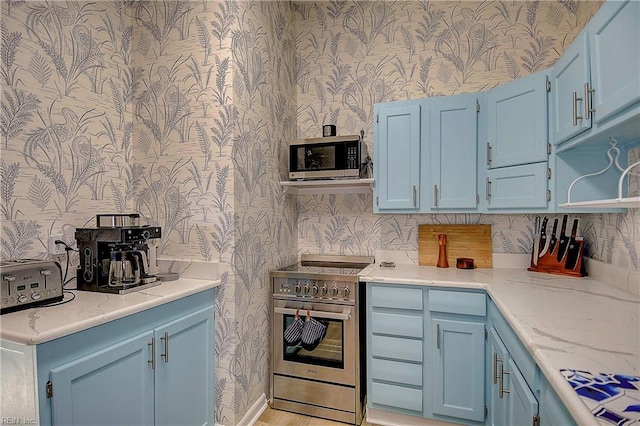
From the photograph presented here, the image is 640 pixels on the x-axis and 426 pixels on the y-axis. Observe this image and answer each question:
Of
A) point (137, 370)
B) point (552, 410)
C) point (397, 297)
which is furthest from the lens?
point (397, 297)

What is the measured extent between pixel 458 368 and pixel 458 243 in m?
0.93

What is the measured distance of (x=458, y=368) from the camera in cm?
201

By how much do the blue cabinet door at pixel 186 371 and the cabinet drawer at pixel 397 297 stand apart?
1040 mm

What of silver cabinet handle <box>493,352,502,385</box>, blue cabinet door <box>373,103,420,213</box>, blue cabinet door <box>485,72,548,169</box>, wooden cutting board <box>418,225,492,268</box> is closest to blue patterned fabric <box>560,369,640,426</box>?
silver cabinet handle <box>493,352,502,385</box>

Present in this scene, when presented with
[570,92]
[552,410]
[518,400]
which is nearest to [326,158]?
[570,92]

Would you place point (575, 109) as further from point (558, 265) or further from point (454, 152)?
point (558, 265)

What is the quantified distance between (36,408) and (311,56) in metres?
2.87

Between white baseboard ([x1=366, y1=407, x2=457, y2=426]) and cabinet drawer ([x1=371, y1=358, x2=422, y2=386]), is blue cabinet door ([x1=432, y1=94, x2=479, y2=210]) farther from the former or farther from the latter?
white baseboard ([x1=366, y1=407, x2=457, y2=426])

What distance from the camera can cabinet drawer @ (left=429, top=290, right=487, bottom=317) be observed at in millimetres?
1951

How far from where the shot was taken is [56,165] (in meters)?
1.75

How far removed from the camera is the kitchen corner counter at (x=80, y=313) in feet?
3.73

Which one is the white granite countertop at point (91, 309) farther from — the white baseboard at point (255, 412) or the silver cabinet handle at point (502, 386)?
the silver cabinet handle at point (502, 386)

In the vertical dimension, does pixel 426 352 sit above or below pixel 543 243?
below

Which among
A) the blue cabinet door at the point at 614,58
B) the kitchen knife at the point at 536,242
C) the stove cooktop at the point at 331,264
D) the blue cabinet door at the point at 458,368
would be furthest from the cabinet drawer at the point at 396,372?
the blue cabinet door at the point at 614,58
